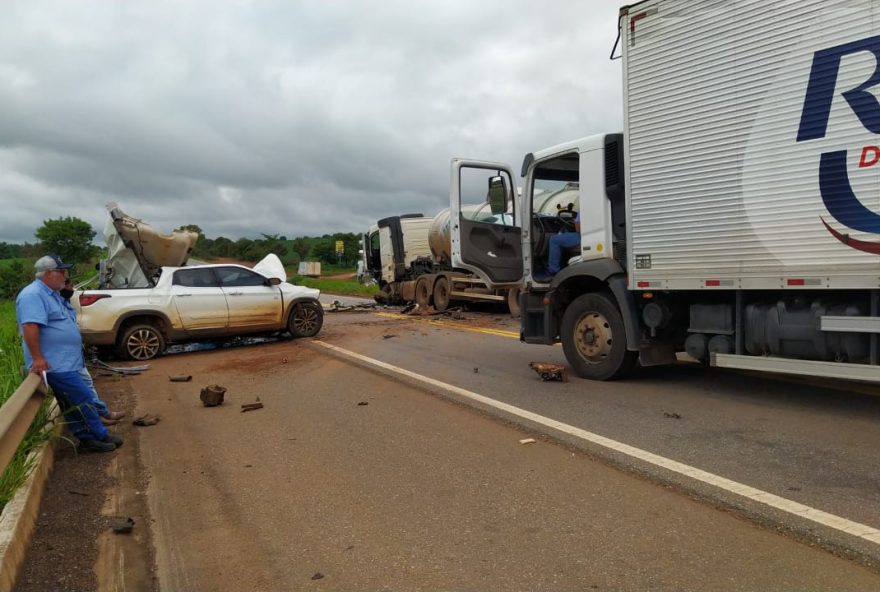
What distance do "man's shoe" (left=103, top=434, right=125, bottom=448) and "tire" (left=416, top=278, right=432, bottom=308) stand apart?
14368 mm

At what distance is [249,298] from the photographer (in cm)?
1185

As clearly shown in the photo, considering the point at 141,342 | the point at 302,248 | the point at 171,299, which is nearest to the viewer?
the point at 141,342

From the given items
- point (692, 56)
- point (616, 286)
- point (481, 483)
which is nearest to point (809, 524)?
point (481, 483)

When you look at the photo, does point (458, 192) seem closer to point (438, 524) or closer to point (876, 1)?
point (876, 1)

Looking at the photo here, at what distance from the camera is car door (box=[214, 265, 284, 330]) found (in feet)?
38.2

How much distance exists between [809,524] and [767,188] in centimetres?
334

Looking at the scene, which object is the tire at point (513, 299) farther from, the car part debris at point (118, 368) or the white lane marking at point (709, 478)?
the white lane marking at point (709, 478)

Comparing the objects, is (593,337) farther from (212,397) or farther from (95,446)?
(95,446)

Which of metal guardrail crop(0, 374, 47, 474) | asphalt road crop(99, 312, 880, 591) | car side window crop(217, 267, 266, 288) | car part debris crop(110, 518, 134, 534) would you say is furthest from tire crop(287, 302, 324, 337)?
car part debris crop(110, 518, 134, 534)

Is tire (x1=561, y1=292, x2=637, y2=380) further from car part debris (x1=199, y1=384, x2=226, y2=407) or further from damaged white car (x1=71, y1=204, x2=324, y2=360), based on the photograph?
damaged white car (x1=71, y1=204, x2=324, y2=360)

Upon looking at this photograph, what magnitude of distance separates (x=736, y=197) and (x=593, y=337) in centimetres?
240

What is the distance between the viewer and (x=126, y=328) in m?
10.8

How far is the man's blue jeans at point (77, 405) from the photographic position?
17.3 feet

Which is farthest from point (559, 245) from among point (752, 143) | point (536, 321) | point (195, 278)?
point (195, 278)
